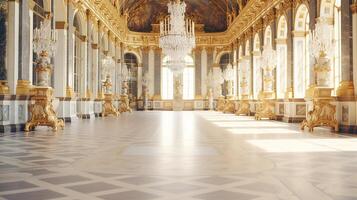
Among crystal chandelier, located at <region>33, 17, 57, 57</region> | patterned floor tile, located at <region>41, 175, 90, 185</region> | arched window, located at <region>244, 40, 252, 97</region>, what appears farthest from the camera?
arched window, located at <region>244, 40, 252, 97</region>

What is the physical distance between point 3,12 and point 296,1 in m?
10.9

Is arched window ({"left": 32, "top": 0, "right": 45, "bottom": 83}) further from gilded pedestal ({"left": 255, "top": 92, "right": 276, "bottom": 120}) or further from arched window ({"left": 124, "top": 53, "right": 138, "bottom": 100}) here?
arched window ({"left": 124, "top": 53, "right": 138, "bottom": 100})

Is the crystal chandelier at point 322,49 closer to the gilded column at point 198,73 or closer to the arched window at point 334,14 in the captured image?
the arched window at point 334,14

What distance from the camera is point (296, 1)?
16.5 meters

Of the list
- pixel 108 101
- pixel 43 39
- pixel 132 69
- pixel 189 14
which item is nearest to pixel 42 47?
pixel 43 39

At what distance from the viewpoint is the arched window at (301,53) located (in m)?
16.8

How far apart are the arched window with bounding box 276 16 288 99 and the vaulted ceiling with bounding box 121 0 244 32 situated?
701 inches

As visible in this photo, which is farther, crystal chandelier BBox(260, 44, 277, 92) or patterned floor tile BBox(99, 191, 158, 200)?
crystal chandelier BBox(260, 44, 277, 92)

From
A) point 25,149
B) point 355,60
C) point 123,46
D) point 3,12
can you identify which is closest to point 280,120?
point 355,60

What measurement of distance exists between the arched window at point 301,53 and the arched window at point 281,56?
1.47 metres

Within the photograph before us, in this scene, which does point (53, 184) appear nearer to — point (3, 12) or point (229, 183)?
point (229, 183)

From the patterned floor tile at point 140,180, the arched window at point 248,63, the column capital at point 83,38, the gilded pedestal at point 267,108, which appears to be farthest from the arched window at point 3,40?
the arched window at point 248,63

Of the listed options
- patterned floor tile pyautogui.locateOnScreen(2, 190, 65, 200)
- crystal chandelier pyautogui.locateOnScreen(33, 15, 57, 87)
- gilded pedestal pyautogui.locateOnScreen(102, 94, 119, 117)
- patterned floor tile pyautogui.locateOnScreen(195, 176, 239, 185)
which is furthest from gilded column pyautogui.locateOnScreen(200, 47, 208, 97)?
patterned floor tile pyautogui.locateOnScreen(2, 190, 65, 200)

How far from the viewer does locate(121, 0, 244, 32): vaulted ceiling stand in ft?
121
